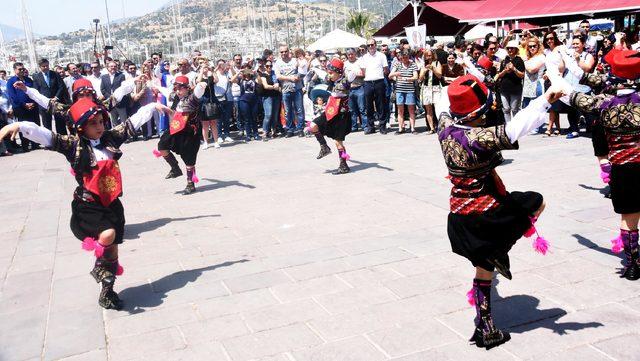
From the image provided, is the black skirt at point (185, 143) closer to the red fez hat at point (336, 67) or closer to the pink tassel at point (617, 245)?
the red fez hat at point (336, 67)

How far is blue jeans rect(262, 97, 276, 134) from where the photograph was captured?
15.3 m

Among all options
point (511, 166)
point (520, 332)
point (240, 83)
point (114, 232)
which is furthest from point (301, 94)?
point (520, 332)

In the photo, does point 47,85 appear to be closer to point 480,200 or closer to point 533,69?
point 533,69

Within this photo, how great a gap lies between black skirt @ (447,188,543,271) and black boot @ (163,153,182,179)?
705 cm

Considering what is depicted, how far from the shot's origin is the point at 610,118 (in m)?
5.11

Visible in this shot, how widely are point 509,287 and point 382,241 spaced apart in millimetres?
1714

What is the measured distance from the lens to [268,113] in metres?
15.5

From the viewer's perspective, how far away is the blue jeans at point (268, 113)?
1527cm

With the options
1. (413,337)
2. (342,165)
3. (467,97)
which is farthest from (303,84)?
(467,97)

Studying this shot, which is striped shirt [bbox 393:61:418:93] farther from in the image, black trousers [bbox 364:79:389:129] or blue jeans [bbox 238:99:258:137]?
blue jeans [bbox 238:99:258:137]

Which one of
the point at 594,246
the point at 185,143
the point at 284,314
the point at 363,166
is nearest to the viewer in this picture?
the point at 284,314

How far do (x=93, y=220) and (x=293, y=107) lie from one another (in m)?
10.6

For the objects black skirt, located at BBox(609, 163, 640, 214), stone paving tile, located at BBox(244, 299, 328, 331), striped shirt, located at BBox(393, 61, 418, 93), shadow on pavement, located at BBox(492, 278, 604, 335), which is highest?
striped shirt, located at BBox(393, 61, 418, 93)

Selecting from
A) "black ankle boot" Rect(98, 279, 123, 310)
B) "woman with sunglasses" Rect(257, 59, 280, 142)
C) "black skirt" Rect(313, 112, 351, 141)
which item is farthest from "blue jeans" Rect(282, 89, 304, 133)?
"black ankle boot" Rect(98, 279, 123, 310)
